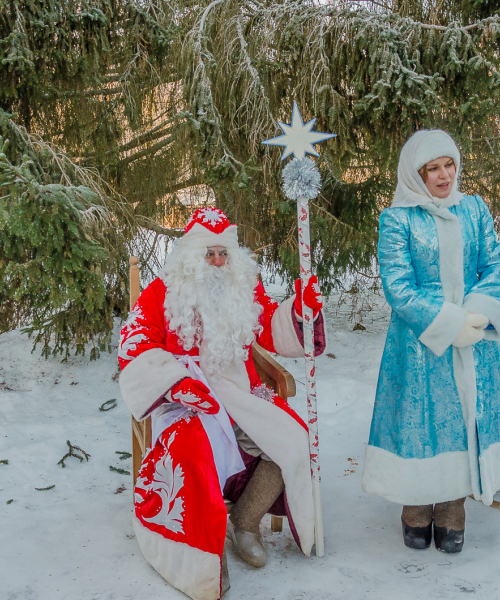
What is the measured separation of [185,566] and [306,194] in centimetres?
155

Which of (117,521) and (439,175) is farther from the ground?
(439,175)

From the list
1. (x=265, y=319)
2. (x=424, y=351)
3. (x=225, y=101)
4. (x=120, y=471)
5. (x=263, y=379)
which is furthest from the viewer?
(x=225, y=101)

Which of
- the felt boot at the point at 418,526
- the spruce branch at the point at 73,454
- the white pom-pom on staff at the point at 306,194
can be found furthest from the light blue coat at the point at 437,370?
the spruce branch at the point at 73,454

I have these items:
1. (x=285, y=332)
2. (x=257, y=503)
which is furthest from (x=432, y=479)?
(x=285, y=332)

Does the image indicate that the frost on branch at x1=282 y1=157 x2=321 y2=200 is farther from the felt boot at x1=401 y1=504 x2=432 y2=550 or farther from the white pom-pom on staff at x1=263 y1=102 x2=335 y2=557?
the felt boot at x1=401 y1=504 x2=432 y2=550

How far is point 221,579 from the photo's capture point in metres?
1.96

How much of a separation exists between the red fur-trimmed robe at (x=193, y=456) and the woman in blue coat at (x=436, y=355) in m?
0.38

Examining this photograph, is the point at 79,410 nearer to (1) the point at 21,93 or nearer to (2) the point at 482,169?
(1) the point at 21,93

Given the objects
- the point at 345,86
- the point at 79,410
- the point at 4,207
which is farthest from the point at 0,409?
the point at 345,86

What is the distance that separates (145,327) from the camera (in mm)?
2328

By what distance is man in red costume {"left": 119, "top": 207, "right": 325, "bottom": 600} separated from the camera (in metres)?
2.02

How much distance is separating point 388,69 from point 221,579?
3.07 metres

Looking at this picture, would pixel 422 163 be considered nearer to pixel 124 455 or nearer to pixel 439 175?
pixel 439 175

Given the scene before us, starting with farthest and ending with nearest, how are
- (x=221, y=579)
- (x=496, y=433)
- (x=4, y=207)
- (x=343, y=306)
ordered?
1. (x=343, y=306)
2. (x=4, y=207)
3. (x=496, y=433)
4. (x=221, y=579)
